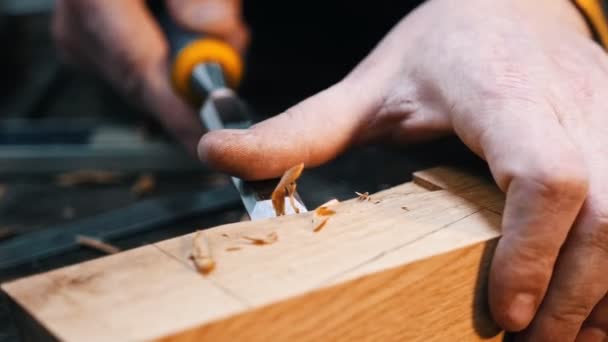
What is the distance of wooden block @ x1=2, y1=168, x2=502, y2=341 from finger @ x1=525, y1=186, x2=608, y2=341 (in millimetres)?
60

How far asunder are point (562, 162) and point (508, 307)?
0.16m

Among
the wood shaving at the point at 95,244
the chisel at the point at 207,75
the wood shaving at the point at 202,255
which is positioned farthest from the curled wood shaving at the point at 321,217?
the wood shaving at the point at 95,244

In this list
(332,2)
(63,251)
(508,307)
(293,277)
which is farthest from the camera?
(332,2)

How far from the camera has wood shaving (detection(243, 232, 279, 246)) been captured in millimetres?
588

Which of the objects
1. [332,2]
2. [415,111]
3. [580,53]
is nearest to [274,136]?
[415,111]

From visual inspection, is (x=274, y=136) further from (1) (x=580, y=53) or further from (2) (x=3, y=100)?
(2) (x=3, y=100)

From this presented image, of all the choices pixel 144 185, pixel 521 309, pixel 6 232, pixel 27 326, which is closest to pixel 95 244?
pixel 6 232

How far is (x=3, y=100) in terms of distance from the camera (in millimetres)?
2246

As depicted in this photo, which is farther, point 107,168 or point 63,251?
point 107,168

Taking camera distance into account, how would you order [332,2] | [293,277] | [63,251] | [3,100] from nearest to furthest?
[293,277] < [63,251] < [332,2] < [3,100]

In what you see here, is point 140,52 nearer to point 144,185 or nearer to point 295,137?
point 144,185

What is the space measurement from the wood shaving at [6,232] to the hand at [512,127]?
0.57m

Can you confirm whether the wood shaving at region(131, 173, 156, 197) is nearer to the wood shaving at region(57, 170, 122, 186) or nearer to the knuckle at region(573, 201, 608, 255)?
the wood shaving at region(57, 170, 122, 186)

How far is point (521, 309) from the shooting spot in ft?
2.12
